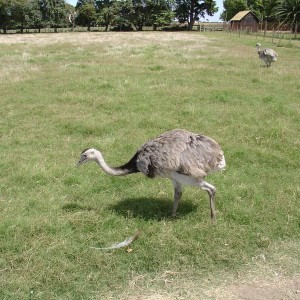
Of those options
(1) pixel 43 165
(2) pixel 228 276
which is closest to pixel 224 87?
(1) pixel 43 165

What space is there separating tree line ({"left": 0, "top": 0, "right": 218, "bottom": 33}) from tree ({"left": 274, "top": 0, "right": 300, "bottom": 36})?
86.7 feet

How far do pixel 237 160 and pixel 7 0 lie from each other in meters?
59.5

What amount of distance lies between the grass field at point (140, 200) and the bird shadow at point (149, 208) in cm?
2

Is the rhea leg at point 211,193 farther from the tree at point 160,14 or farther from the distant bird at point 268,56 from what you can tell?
the tree at point 160,14

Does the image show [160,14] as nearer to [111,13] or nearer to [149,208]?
[111,13]

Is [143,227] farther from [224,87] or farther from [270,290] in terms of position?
[224,87]

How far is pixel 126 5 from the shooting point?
64.9 metres

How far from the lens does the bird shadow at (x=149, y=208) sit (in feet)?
19.7

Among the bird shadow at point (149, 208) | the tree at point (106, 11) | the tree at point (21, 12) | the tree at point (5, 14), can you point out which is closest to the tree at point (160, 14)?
the tree at point (106, 11)

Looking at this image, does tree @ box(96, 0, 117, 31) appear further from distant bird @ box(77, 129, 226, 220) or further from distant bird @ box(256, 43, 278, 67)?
distant bird @ box(77, 129, 226, 220)

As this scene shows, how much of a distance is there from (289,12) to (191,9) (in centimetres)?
2940

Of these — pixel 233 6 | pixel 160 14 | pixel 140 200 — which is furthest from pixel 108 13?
pixel 140 200

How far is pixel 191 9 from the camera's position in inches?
2638

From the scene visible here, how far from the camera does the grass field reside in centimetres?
480
